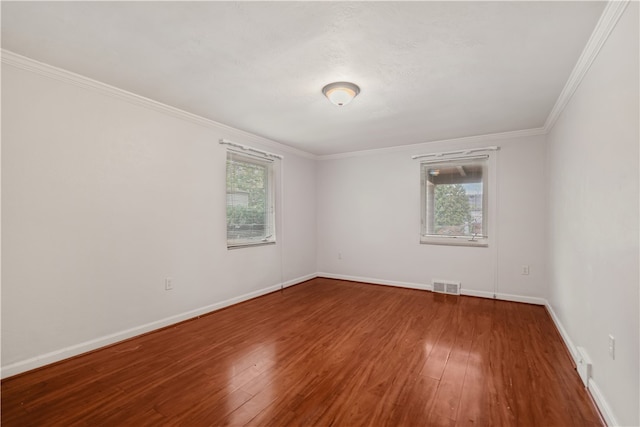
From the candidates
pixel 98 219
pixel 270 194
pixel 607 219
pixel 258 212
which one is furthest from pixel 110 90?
pixel 607 219

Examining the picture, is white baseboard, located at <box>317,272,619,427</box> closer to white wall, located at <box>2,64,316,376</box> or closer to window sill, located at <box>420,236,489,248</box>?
window sill, located at <box>420,236,489,248</box>

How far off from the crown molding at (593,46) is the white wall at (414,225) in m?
1.35

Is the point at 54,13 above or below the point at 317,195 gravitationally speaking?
above

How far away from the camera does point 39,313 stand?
7.37 feet

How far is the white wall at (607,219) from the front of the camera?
140 cm

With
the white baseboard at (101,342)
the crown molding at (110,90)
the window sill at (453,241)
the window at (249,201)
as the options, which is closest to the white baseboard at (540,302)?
the window sill at (453,241)

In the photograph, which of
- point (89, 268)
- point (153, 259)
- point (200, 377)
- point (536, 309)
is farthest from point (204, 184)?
point (536, 309)

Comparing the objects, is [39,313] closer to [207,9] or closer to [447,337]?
[207,9]

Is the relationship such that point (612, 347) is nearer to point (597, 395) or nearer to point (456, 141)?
point (597, 395)

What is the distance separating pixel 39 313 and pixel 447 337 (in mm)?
3571

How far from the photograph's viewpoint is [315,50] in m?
2.01

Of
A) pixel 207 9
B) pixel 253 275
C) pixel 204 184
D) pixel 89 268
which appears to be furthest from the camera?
pixel 253 275

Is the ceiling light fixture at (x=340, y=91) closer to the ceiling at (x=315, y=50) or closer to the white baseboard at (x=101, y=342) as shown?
the ceiling at (x=315, y=50)

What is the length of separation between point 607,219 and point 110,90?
3943mm
